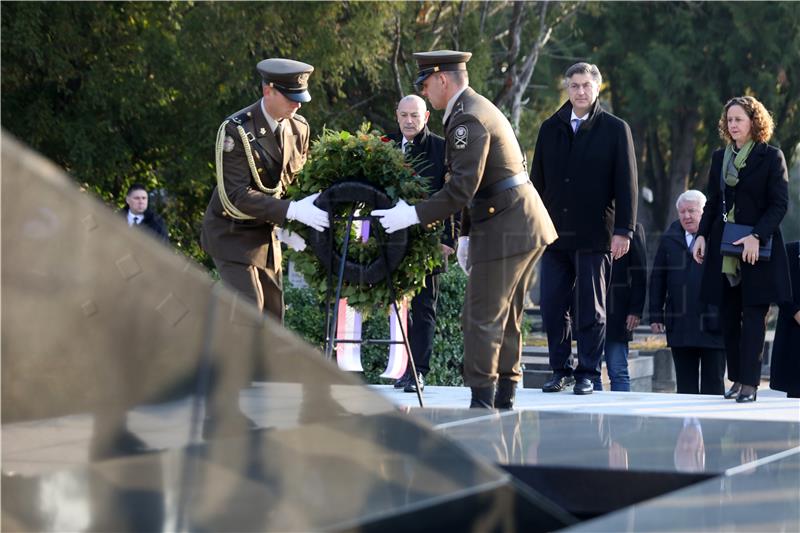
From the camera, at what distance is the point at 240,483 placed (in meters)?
3.62

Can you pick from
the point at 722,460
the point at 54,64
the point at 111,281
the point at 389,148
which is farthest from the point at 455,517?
the point at 54,64

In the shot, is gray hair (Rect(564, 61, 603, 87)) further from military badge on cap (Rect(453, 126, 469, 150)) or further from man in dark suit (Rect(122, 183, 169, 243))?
man in dark suit (Rect(122, 183, 169, 243))

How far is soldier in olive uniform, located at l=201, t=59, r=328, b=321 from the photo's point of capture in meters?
7.36

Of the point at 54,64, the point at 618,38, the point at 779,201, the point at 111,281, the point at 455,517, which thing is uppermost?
the point at 618,38

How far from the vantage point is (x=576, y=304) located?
8.80 metres

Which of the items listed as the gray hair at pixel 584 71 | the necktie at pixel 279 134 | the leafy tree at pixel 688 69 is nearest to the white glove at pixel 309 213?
the necktie at pixel 279 134

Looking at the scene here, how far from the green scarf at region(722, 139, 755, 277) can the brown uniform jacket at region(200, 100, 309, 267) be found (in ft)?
9.36

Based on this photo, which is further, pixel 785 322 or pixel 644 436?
pixel 785 322

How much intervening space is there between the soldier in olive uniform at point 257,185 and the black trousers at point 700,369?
13.2 ft

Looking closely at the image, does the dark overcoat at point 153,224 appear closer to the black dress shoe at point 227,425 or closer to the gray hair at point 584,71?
the gray hair at point 584,71

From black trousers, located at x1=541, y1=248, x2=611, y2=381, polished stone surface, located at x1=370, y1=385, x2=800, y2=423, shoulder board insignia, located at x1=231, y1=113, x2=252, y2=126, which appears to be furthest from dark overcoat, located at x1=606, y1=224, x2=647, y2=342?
shoulder board insignia, located at x1=231, y1=113, x2=252, y2=126

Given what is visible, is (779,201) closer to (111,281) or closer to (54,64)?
(111,281)

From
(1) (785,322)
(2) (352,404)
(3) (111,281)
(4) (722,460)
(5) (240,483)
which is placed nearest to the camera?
(3) (111,281)

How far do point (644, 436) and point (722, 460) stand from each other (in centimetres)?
82
